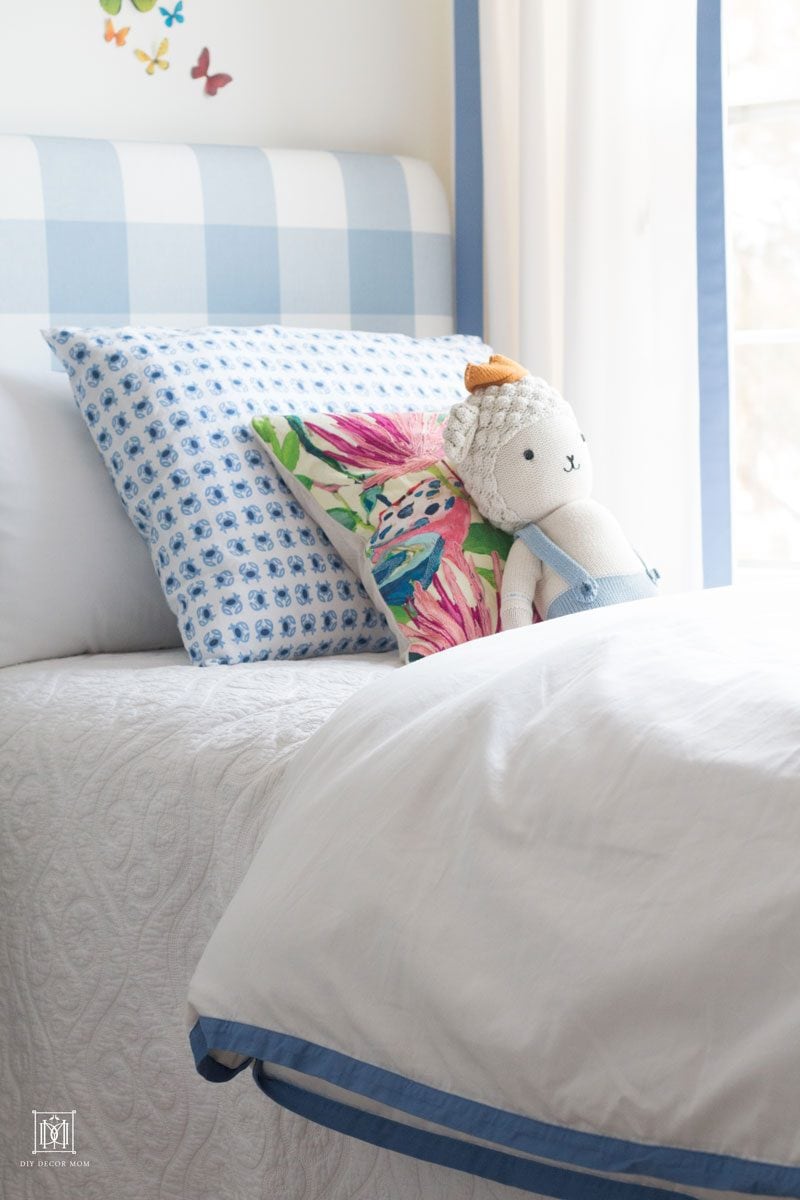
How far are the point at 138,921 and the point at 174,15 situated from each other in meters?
1.59

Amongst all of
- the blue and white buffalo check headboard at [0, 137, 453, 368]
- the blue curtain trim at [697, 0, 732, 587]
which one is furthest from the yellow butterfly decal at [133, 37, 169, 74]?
the blue curtain trim at [697, 0, 732, 587]

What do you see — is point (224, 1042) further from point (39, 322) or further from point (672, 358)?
point (672, 358)

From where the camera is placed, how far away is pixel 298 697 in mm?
1268

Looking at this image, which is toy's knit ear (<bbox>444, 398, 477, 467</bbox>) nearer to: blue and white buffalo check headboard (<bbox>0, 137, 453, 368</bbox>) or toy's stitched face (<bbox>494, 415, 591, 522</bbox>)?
toy's stitched face (<bbox>494, 415, 591, 522</bbox>)

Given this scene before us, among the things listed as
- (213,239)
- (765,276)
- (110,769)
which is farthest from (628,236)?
(110,769)

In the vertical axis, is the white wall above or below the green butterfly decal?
below

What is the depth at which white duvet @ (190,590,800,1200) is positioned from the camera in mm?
736

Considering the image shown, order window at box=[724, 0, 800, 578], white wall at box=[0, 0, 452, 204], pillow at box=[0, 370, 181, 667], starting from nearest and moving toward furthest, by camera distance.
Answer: pillow at box=[0, 370, 181, 667] < white wall at box=[0, 0, 452, 204] < window at box=[724, 0, 800, 578]

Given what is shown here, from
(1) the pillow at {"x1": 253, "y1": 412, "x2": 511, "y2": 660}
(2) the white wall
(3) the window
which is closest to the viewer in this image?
(1) the pillow at {"x1": 253, "y1": 412, "x2": 511, "y2": 660}

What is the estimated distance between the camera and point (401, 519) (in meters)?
1.54

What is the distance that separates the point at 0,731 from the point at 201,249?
39.5 inches

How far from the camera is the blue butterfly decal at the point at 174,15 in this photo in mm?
2180

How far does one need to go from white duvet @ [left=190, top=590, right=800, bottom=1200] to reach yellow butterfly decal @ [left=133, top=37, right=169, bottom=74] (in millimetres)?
1505

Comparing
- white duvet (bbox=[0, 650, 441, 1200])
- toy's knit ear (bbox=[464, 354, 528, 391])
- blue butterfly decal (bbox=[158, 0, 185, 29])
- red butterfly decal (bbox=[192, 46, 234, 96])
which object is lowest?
white duvet (bbox=[0, 650, 441, 1200])
